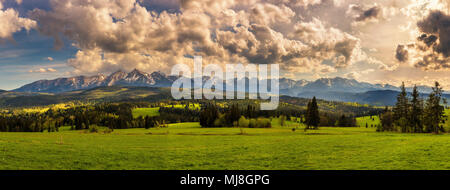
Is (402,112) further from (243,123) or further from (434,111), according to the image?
(243,123)

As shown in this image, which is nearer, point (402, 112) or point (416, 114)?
point (416, 114)

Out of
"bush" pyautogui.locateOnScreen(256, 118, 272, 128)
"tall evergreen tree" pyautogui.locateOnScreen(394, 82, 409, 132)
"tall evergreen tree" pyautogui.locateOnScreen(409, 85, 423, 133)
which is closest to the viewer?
"tall evergreen tree" pyautogui.locateOnScreen(409, 85, 423, 133)

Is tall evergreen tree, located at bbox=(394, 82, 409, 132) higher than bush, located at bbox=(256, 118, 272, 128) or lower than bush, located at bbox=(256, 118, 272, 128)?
higher

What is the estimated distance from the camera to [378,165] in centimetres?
2025

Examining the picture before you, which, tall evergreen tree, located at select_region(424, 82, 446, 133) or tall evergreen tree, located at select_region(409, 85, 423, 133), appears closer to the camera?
tall evergreen tree, located at select_region(424, 82, 446, 133)

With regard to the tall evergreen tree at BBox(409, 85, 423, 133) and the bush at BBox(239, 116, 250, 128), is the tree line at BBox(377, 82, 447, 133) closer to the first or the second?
the tall evergreen tree at BBox(409, 85, 423, 133)

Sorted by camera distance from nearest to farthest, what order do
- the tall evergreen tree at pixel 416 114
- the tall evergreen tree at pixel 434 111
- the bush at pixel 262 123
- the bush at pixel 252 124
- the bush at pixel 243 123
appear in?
the tall evergreen tree at pixel 434 111 → the tall evergreen tree at pixel 416 114 → the bush at pixel 262 123 → the bush at pixel 243 123 → the bush at pixel 252 124

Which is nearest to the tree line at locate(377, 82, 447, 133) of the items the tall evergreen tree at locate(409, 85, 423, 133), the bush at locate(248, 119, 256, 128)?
the tall evergreen tree at locate(409, 85, 423, 133)

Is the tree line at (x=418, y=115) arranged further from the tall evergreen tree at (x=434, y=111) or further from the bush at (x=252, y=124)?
the bush at (x=252, y=124)

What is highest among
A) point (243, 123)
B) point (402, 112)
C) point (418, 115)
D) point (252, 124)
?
point (402, 112)

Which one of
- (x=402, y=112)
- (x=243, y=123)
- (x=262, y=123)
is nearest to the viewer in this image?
(x=402, y=112)

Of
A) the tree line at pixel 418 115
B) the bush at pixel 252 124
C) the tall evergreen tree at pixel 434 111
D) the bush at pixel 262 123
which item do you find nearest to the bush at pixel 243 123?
the bush at pixel 252 124

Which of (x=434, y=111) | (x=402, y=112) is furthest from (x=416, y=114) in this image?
(x=434, y=111)
